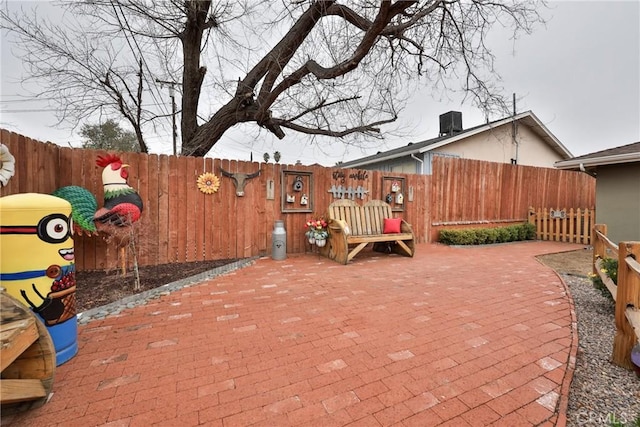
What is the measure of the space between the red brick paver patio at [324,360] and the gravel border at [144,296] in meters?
0.16

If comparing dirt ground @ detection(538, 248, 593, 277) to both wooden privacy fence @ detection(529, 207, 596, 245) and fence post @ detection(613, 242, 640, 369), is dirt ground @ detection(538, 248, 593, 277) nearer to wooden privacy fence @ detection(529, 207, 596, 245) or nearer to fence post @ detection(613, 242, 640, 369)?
wooden privacy fence @ detection(529, 207, 596, 245)

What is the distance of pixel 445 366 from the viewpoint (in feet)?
6.61

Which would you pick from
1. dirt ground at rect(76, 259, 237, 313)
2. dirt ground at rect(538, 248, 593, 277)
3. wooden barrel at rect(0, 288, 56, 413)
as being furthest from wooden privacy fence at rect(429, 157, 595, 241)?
wooden barrel at rect(0, 288, 56, 413)

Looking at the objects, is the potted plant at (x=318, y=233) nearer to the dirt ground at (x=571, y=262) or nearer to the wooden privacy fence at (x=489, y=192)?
the wooden privacy fence at (x=489, y=192)

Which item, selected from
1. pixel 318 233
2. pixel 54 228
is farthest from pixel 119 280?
pixel 318 233

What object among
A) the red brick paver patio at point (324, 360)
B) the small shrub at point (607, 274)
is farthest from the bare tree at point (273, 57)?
the red brick paver patio at point (324, 360)

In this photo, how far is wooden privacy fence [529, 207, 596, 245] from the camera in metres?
8.03

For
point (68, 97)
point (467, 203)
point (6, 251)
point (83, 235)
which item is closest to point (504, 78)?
point (467, 203)

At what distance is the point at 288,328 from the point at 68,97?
7529 millimetres

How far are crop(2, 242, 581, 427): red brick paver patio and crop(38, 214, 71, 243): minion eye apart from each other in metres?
0.91

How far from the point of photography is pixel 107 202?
3.93 m

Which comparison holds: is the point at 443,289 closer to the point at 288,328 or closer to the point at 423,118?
the point at 288,328

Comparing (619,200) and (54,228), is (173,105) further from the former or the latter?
(619,200)

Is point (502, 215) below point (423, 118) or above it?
below
